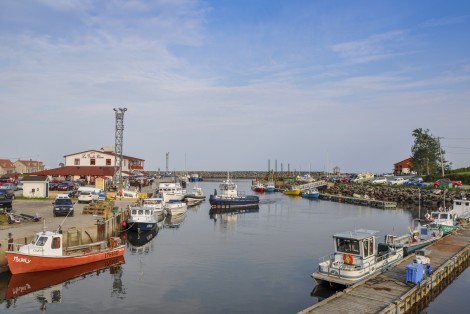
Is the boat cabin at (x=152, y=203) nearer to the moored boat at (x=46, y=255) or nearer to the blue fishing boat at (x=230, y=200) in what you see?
the blue fishing boat at (x=230, y=200)

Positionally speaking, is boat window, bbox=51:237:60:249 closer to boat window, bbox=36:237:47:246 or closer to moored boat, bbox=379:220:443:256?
boat window, bbox=36:237:47:246

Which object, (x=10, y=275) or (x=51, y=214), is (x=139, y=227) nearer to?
(x=51, y=214)

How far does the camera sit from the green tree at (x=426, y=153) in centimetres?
10862

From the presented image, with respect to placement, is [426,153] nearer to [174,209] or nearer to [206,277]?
[174,209]

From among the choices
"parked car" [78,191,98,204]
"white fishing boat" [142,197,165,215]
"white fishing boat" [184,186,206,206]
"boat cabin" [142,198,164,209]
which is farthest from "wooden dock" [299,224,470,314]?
"white fishing boat" [184,186,206,206]

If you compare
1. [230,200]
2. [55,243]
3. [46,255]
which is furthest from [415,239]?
[230,200]

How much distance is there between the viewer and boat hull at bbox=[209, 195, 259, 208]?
6931cm

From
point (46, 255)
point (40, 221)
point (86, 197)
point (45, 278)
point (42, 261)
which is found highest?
point (86, 197)

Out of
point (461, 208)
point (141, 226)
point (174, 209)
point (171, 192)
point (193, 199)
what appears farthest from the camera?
point (193, 199)

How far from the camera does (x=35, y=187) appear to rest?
53625 millimetres

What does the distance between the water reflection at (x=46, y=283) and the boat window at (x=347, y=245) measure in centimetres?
1299

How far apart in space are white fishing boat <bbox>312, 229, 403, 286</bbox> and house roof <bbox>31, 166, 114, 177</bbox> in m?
61.2

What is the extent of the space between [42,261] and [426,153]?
104 metres

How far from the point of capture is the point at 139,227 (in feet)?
135
